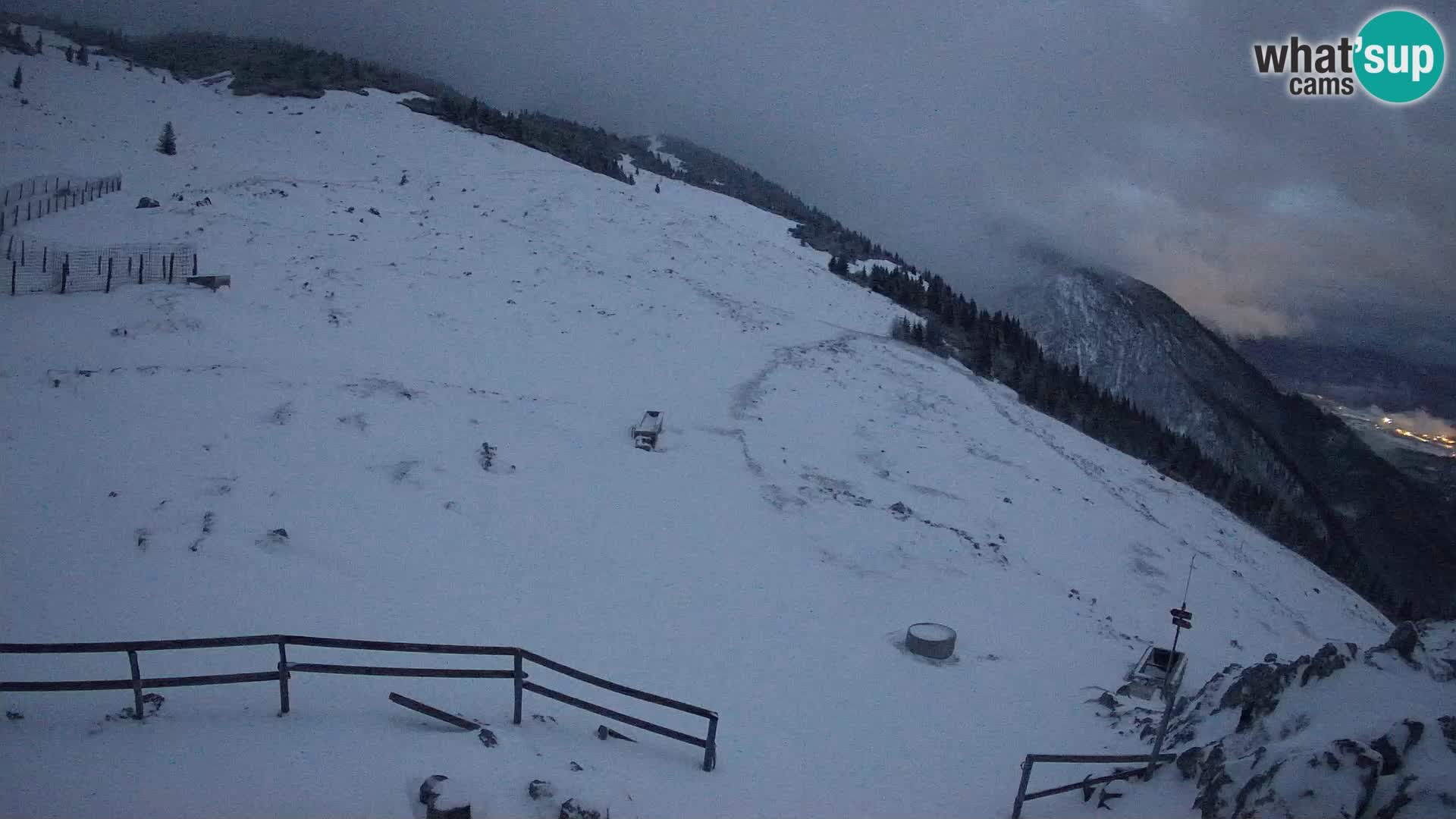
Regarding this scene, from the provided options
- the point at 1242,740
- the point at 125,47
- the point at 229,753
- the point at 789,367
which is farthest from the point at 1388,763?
the point at 125,47

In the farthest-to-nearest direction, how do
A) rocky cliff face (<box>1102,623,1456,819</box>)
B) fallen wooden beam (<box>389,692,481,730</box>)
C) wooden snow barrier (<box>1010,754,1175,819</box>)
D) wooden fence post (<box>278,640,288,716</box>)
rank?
wooden snow barrier (<box>1010,754,1175,819</box>) → fallen wooden beam (<box>389,692,481,730</box>) → wooden fence post (<box>278,640,288,716</box>) → rocky cliff face (<box>1102,623,1456,819</box>)

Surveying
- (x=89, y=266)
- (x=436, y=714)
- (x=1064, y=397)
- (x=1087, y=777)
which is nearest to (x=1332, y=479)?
(x=1064, y=397)

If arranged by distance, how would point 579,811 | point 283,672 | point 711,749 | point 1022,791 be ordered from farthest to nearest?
point 711,749
point 1022,791
point 283,672
point 579,811

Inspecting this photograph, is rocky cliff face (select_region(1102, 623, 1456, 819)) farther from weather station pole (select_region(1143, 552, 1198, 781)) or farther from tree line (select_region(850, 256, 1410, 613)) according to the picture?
tree line (select_region(850, 256, 1410, 613))

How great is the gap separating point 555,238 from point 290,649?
3203 cm

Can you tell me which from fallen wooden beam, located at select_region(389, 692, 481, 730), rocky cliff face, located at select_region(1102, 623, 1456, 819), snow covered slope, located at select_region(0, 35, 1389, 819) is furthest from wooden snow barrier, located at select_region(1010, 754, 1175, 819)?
fallen wooden beam, located at select_region(389, 692, 481, 730)

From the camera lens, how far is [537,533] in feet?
54.5

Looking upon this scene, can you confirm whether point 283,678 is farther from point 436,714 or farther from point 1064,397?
point 1064,397

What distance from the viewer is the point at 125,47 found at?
2990 inches

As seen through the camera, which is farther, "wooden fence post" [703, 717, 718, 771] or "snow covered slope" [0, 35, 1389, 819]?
"wooden fence post" [703, 717, 718, 771]

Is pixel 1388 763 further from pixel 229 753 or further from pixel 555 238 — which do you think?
pixel 555 238

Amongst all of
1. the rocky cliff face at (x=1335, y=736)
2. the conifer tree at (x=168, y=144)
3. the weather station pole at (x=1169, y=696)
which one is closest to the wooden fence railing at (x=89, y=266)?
the conifer tree at (x=168, y=144)

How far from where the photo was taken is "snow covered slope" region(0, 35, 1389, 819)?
341 inches

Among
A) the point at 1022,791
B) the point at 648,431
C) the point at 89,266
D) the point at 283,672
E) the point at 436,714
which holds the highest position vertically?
the point at 89,266
